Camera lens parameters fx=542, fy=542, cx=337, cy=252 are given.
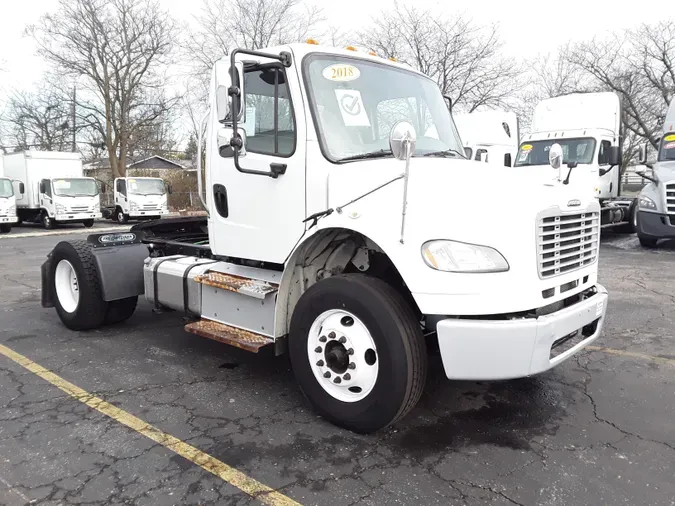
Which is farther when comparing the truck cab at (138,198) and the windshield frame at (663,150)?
the truck cab at (138,198)

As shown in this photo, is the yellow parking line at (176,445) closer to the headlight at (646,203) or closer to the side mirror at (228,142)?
the side mirror at (228,142)

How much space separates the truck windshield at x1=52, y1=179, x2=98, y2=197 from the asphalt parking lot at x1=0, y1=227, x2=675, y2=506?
781 inches

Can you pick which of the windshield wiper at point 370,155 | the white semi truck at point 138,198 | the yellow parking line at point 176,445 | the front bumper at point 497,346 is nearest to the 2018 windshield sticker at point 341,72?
the windshield wiper at point 370,155

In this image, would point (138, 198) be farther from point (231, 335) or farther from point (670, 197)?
point (231, 335)

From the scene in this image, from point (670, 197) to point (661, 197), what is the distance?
179 millimetres

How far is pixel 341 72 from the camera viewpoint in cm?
396

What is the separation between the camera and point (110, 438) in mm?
3508

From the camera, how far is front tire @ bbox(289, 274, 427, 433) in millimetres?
3191

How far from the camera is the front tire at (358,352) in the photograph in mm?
3191

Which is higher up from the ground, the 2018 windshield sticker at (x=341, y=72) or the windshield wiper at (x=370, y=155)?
the 2018 windshield sticker at (x=341, y=72)

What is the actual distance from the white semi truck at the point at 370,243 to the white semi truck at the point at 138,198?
22238 millimetres

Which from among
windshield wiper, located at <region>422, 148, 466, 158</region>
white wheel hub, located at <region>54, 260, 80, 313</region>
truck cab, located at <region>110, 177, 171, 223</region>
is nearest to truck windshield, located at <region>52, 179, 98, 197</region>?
truck cab, located at <region>110, 177, 171, 223</region>

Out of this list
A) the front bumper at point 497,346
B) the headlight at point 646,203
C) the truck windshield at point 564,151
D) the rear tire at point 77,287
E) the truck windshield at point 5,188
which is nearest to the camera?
the front bumper at point 497,346

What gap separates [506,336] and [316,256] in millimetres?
1538
